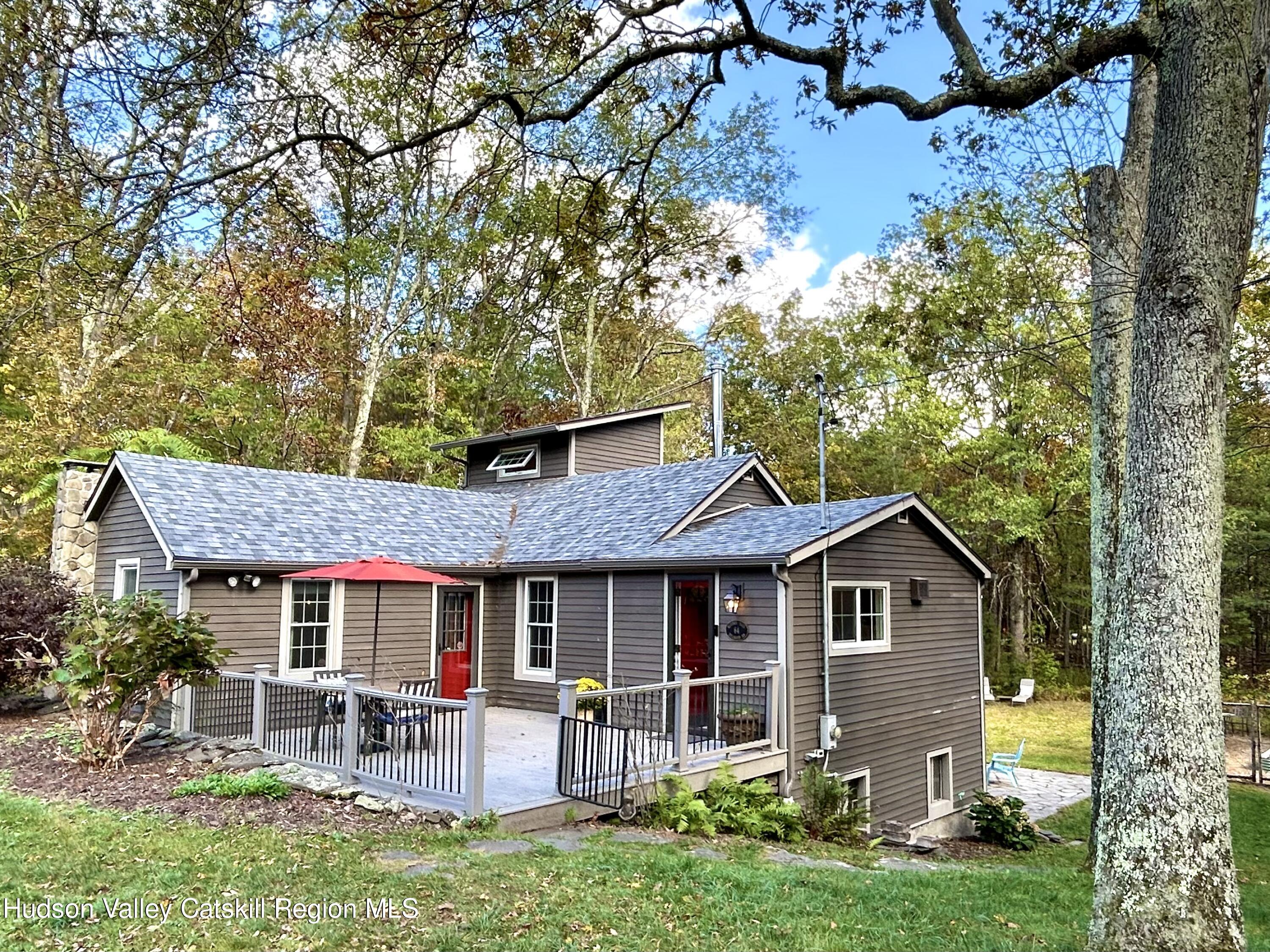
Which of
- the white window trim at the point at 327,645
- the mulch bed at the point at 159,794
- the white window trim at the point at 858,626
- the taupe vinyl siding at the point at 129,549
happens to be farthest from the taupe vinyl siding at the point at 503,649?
the mulch bed at the point at 159,794

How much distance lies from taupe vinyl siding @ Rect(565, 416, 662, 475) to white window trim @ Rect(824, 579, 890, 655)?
6.76 meters

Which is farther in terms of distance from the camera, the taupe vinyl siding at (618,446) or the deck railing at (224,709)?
the taupe vinyl siding at (618,446)

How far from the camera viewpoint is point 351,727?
7.95 meters

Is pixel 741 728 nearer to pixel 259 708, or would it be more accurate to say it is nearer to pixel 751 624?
pixel 751 624

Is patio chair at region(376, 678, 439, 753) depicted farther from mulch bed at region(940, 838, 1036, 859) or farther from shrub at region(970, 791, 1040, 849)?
shrub at region(970, 791, 1040, 849)

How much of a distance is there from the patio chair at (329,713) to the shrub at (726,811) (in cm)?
340

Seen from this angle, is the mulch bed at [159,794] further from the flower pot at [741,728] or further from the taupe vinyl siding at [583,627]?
the taupe vinyl siding at [583,627]

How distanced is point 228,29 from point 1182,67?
17.9 ft

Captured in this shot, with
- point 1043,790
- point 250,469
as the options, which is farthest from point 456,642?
point 1043,790

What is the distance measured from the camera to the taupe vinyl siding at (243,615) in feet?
36.1

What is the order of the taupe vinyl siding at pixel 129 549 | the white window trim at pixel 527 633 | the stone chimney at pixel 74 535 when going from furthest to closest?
the white window trim at pixel 527 633 < the stone chimney at pixel 74 535 < the taupe vinyl siding at pixel 129 549

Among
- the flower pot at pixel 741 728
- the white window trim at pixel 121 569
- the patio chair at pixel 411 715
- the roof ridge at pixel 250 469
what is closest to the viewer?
the patio chair at pixel 411 715

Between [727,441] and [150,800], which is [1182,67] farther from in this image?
[727,441]

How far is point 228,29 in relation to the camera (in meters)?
4.76
